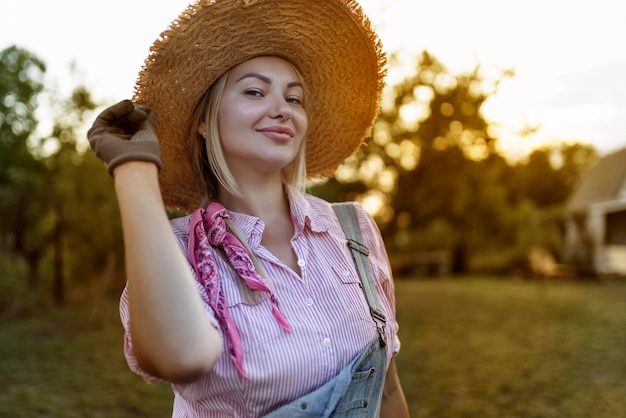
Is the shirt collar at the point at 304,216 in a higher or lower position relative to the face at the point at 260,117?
lower

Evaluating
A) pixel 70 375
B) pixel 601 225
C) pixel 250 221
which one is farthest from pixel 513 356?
pixel 601 225

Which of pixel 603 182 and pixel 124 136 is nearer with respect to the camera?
pixel 124 136

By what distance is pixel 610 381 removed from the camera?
577 cm

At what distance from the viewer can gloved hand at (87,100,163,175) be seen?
49.1 inches

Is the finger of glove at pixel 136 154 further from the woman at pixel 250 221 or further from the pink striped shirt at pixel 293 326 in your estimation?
the pink striped shirt at pixel 293 326

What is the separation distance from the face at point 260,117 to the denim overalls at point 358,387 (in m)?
0.37

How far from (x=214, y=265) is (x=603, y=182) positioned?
2001 centimetres

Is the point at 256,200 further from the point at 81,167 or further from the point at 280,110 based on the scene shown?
the point at 81,167

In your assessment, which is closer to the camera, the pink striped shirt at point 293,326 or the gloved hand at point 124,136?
the gloved hand at point 124,136

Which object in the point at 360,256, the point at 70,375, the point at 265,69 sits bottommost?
the point at 70,375

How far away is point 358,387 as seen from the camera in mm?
1502

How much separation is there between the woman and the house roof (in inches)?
696

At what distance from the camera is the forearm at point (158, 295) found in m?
1.15

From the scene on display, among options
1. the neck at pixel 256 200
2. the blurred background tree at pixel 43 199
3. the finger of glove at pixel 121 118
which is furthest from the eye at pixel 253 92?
the blurred background tree at pixel 43 199
